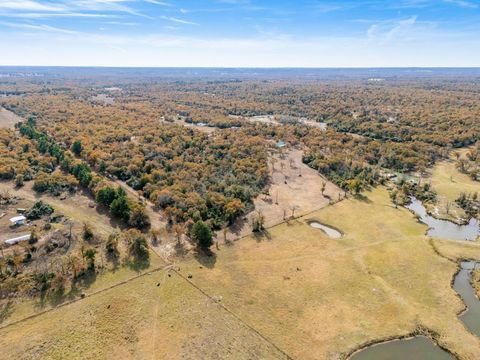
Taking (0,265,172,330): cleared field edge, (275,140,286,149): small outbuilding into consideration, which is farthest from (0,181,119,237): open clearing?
(275,140,286,149): small outbuilding

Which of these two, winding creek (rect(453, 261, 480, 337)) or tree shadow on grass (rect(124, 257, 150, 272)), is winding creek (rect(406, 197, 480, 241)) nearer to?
winding creek (rect(453, 261, 480, 337))

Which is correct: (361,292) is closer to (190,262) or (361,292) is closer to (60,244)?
(190,262)

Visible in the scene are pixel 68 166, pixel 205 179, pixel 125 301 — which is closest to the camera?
pixel 125 301

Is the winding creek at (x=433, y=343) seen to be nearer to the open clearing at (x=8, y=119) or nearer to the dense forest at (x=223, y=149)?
the dense forest at (x=223, y=149)

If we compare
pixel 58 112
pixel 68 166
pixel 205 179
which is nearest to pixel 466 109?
pixel 205 179

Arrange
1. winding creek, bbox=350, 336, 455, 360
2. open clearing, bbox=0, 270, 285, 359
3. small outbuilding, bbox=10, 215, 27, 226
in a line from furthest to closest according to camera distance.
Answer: small outbuilding, bbox=10, 215, 27, 226
winding creek, bbox=350, 336, 455, 360
open clearing, bbox=0, 270, 285, 359
